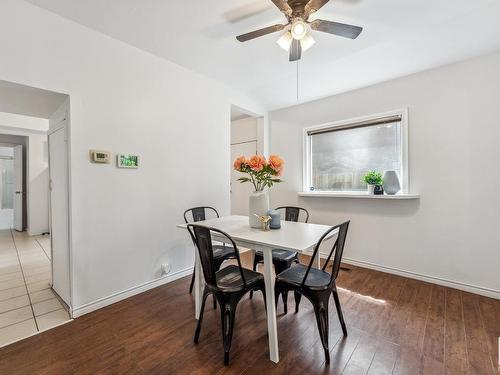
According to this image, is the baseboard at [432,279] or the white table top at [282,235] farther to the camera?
the baseboard at [432,279]

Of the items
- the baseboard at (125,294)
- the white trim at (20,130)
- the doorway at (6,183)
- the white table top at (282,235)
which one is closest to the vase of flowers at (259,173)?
the white table top at (282,235)

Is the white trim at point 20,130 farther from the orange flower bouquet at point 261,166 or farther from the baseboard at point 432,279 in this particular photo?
the baseboard at point 432,279

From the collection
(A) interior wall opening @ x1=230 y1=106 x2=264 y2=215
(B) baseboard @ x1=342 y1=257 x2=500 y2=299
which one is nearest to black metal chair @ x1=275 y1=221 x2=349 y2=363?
(B) baseboard @ x1=342 y1=257 x2=500 y2=299

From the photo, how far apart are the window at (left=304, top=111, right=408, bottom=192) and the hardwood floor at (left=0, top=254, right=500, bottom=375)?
1445 mm

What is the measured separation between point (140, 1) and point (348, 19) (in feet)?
5.69

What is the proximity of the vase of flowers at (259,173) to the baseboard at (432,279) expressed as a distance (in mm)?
1984

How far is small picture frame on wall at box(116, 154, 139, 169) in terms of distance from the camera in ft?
7.54

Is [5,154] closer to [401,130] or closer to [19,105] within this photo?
[19,105]

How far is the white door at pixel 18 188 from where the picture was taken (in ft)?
17.7

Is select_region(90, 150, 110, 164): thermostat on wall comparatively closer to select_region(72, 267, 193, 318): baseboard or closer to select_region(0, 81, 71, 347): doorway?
select_region(0, 81, 71, 347): doorway

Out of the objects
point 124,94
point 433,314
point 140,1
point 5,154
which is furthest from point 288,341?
point 5,154

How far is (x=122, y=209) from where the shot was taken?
2346 millimetres

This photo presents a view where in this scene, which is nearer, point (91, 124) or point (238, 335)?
point (238, 335)

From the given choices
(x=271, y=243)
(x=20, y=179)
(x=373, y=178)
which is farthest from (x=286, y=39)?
(x=20, y=179)
